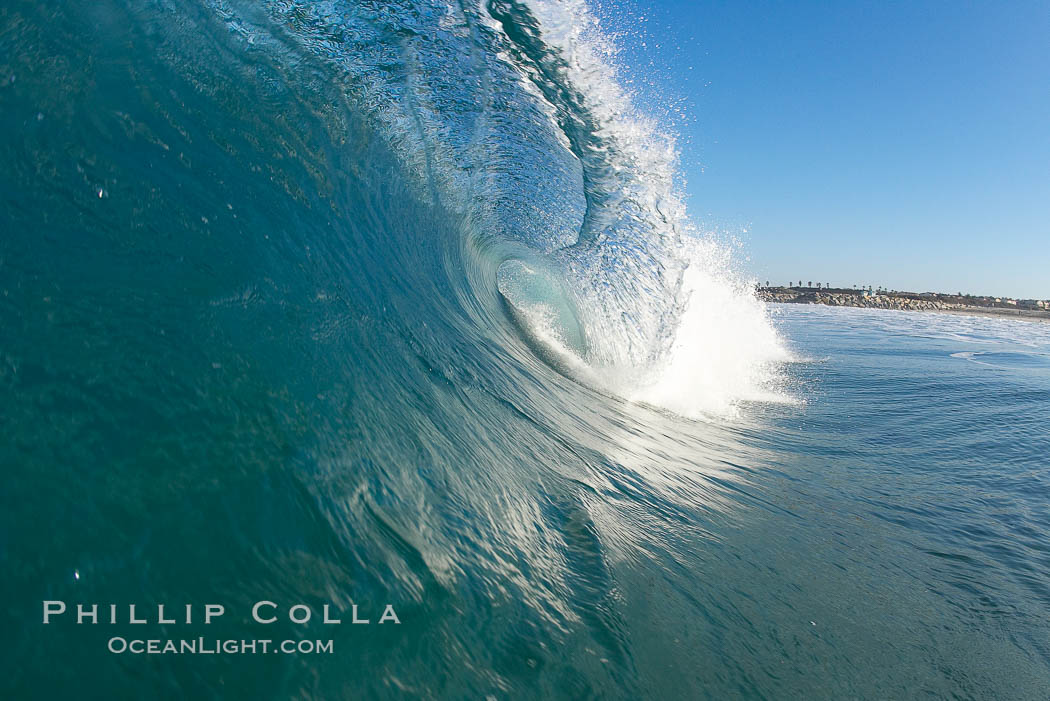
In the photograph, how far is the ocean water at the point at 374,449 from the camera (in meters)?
1.36

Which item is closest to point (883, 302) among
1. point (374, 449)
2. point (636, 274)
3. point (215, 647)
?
point (636, 274)

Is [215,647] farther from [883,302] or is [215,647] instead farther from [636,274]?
[883,302]

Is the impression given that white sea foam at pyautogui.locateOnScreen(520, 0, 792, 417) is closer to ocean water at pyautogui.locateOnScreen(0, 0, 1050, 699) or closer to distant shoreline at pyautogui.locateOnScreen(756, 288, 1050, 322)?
ocean water at pyautogui.locateOnScreen(0, 0, 1050, 699)

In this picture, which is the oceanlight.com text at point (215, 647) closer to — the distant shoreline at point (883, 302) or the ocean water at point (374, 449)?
the ocean water at point (374, 449)

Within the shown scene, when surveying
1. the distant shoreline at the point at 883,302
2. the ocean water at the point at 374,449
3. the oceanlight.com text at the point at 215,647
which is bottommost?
the oceanlight.com text at the point at 215,647

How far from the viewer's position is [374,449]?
2.13 meters

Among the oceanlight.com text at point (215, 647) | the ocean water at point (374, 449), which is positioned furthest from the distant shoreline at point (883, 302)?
the oceanlight.com text at point (215, 647)

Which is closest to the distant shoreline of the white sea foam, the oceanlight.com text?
the white sea foam

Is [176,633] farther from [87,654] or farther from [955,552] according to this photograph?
[955,552]

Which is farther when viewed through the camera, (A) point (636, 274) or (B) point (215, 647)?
(A) point (636, 274)

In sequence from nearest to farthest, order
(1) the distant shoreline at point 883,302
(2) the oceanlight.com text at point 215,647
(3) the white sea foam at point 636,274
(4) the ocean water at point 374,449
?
(2) the oceanlight.com text at point 215,647 → (4) the ocean water at point 374,449 → (3) the white sea foam at point 636,274 → (1) the distant shoreline at point 883,302

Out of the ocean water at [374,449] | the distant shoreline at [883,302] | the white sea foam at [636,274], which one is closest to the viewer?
the ocean water at [374,449]

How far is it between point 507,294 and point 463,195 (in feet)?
4.44

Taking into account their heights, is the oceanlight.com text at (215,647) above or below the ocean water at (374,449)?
below
